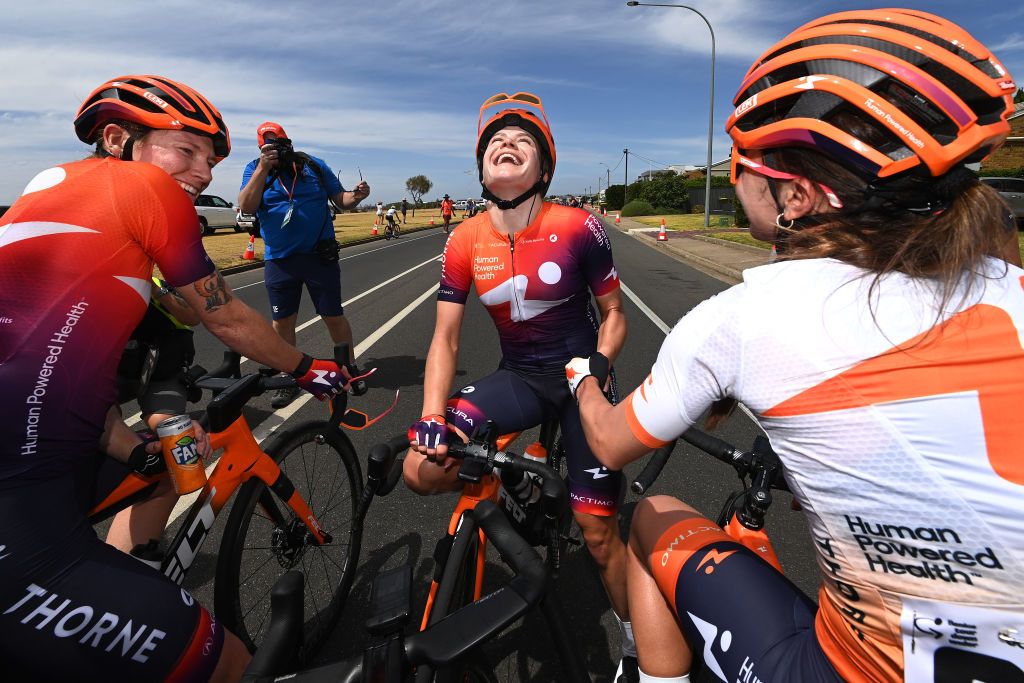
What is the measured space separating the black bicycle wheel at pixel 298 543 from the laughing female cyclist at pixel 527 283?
0.76 metres

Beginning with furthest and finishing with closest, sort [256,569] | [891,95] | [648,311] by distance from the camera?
[648,311] → [256,569] → [891,95]

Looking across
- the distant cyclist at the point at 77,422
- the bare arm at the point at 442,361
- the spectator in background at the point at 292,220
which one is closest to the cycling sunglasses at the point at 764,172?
the bare arm at the point at 442,361

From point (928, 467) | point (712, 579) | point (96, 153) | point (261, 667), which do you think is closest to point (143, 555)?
point (261, 667)

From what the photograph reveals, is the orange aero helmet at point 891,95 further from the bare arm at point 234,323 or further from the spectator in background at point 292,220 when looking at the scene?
the spectator in background at point 292,220

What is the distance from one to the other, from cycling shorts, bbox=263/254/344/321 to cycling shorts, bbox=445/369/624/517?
3698 mm

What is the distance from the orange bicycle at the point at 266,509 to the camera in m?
2.08

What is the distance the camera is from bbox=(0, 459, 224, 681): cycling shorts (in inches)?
50.8

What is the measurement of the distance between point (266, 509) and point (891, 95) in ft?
8.77

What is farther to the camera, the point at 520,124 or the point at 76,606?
the point at 520,124

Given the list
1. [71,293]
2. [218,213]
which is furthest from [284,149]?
[218,213]

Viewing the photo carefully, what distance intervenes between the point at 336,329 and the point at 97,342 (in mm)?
4620

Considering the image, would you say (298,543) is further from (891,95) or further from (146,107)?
(891,95)

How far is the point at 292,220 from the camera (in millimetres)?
5449

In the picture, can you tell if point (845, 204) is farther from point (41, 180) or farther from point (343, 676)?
point (41, 180)
